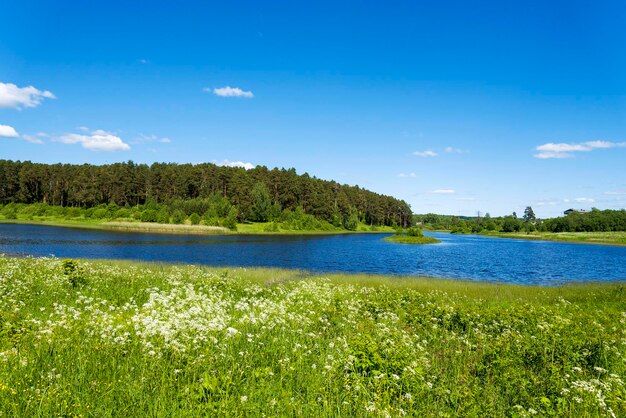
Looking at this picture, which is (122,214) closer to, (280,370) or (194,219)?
(194,219)

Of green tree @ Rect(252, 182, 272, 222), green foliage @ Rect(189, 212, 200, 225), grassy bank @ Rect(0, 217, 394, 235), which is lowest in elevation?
grassy bank @ Rect(0, 217, 394, 235)

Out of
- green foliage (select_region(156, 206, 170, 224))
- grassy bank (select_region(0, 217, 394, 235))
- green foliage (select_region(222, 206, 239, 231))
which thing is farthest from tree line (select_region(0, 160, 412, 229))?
green foliage (select_region(222, 206, 239, 231))

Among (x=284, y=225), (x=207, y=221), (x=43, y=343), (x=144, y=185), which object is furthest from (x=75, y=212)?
(x=43, y=343)

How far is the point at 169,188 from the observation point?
152 m

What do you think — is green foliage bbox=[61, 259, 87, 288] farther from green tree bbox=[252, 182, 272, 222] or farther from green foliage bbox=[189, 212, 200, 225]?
green tree bbox=[252, 182, 272, 222]

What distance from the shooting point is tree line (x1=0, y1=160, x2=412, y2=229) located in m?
146

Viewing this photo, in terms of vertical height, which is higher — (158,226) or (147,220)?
(147,220)

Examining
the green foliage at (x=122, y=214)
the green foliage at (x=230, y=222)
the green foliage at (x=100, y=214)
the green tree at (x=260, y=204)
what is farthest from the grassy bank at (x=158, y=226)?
the green foliage at (x=122, y=214)

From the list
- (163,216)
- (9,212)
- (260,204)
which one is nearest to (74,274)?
(163,216)

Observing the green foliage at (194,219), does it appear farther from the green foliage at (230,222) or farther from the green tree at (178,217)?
the green foliage at (230,222)

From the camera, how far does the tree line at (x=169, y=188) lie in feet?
481

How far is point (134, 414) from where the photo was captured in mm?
5574

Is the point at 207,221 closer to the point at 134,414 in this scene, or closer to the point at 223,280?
the point at 223,280

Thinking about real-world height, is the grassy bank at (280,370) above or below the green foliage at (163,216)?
below
